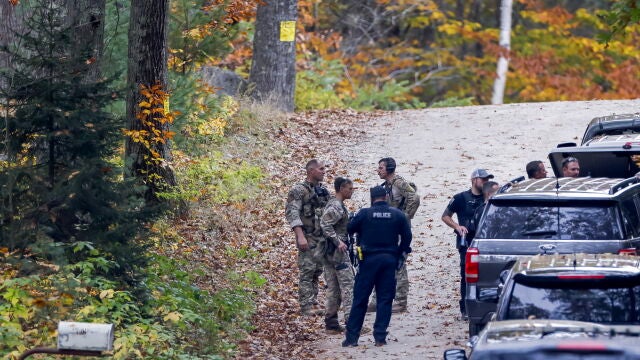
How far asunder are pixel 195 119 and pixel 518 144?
23.0 feet

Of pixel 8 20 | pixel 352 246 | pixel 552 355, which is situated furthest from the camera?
pixel 8 20

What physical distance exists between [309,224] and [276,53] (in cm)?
1153

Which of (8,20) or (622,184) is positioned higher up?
(8,20)

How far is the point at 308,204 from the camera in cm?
1341

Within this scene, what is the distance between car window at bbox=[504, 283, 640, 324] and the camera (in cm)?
812

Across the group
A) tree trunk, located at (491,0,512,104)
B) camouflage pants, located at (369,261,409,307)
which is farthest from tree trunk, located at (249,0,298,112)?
tree trunk, located at (491,0,512,104)

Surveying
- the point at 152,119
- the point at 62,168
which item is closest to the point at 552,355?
the point at 62,168

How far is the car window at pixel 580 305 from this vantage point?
8.12 meters

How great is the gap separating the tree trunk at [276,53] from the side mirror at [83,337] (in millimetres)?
17165

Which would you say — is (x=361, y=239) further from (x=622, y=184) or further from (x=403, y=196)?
(x=622, y=184)

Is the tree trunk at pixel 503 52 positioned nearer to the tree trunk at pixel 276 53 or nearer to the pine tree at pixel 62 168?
the tree trunk at pixel 276 53

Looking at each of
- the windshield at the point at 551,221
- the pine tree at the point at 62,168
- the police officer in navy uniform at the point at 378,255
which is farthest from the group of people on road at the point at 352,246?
the pine tree at the point at 62,168

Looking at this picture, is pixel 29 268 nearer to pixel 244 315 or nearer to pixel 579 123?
pixel 244 315

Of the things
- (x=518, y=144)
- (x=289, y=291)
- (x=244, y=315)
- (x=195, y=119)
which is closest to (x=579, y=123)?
(x=518, y=144)
